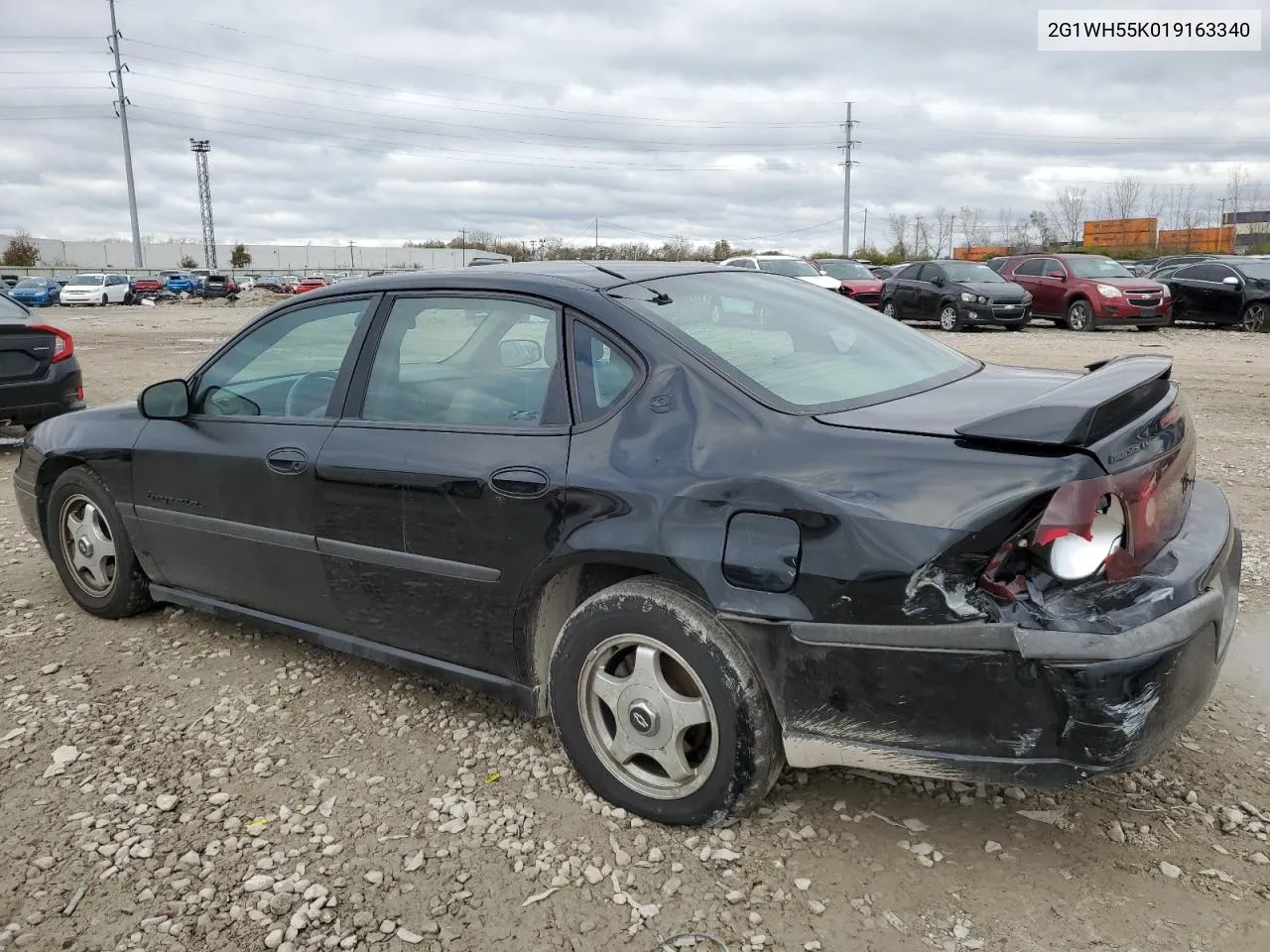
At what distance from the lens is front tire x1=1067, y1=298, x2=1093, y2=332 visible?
63.1 ft

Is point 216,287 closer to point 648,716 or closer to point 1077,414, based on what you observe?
point 648,716

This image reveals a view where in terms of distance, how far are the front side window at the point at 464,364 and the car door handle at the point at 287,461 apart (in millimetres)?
289

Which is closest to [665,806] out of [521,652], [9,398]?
[521,652]

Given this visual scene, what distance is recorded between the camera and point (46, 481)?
4594mm

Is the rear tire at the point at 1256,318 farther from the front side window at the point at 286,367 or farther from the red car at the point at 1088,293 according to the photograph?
the front side window at the point at 286,367

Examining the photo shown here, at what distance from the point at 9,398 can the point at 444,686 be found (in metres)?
6.54

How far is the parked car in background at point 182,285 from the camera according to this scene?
5334 cm

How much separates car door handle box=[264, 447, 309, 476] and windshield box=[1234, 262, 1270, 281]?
19649 millimetres

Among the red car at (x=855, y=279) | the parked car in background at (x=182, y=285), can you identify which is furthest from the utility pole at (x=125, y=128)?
the red car at (x=855, y=279)

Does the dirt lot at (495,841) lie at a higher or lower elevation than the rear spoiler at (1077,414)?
lower

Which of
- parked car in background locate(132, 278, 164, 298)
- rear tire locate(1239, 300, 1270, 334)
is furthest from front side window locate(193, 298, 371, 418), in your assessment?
parked car in background locate(132, 278, 164, 298)

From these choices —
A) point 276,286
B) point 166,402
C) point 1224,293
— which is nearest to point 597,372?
point 166,402

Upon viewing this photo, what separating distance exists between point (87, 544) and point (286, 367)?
4.85 feet

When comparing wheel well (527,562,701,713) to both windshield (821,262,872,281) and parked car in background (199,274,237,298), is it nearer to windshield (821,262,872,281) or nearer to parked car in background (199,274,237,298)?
windshield (821,262,872,281)
